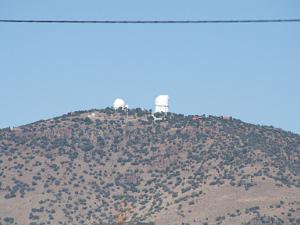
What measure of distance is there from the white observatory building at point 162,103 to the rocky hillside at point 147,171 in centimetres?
264

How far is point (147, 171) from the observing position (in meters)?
162

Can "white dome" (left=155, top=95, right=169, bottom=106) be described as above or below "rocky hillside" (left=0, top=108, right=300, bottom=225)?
above

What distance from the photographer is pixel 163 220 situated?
133 m

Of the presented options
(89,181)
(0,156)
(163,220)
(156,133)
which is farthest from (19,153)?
(163,220)

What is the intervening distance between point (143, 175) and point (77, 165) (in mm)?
11703

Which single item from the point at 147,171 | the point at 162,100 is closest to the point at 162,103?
the point at 162,100

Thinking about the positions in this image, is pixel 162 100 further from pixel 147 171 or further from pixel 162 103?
pixel 147 171

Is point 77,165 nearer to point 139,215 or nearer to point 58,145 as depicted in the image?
point 58,145

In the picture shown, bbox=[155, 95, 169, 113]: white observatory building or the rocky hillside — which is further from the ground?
bbox=[155, 95, 169, 113]: white observatory building

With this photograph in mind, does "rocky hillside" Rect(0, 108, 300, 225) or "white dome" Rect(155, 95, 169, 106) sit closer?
"rocky hillside" Rect(0, 108, 300, 225)

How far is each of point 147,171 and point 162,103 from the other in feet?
69.7

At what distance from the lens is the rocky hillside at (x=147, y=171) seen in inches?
5418

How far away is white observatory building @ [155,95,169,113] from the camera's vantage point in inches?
7032

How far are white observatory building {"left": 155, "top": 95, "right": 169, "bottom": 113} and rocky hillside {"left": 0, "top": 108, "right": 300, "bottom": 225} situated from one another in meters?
2.64
